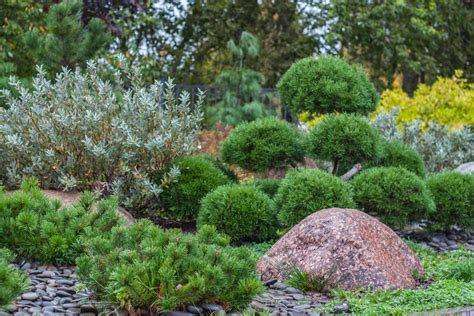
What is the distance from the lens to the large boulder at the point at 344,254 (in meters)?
5.60

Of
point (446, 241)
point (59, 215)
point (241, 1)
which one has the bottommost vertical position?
point (446, 241)

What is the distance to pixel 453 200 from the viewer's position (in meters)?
8.10

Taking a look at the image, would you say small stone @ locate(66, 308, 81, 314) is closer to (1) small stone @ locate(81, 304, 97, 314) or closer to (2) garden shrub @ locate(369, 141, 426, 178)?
(1) small stone @ locate(81, 304, 97, 314)

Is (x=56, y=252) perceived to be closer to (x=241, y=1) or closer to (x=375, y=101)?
(x=375, y=101)

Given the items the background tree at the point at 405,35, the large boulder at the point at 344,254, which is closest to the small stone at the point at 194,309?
the large boulder at the point at 344,254

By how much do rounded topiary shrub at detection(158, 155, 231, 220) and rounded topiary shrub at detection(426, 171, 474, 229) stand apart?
7.15 ft

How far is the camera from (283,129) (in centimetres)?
826

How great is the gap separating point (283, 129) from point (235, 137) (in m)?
0.49

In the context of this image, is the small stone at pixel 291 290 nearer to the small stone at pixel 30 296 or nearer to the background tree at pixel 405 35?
the small stone at pixel 30 296

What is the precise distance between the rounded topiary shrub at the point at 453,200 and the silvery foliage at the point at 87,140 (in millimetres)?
2664

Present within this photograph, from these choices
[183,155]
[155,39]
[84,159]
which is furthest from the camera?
[155,39]

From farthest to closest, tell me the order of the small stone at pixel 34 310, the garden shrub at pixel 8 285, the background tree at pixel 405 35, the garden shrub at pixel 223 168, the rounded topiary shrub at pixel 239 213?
the background tree at pixel 405 35 → the garden shrub at pixel 223 168 → the rounded topiary shrub at pixel 239 213 → the small stone at pixel 34 310 → the garden shrub at pixel 8 285

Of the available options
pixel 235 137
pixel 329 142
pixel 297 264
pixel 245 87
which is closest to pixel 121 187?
pixel 235 137

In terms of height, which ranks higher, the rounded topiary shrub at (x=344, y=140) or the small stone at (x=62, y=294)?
the rounded topiary shrub at (x=344, y=140)
